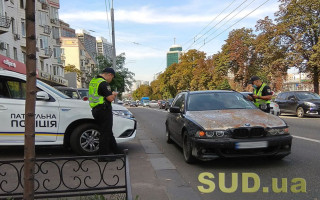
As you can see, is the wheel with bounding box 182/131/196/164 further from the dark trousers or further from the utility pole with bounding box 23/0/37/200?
the utility pole with bounding box 23/0/37/200

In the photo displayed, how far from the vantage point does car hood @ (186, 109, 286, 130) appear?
5188mm

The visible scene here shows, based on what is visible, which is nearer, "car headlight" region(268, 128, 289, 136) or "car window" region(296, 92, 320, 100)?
"car headlight" region(268, 128, 289, 136)

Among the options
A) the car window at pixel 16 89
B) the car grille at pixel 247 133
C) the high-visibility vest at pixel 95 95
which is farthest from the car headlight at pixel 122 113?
the car grille at pixel 247 133

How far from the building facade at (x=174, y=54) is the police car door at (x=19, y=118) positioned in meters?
72.2

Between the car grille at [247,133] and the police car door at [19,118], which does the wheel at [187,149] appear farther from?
the police car door at [19,118]

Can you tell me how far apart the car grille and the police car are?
9.37 feet

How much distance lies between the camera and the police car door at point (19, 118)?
235 inches

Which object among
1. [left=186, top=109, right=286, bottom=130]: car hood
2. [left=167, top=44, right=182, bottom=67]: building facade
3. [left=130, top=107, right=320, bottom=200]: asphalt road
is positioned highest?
[left=167, top=44, right=182, bottom=67]: building facade

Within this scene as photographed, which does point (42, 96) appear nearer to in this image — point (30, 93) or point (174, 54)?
point (30, 93)

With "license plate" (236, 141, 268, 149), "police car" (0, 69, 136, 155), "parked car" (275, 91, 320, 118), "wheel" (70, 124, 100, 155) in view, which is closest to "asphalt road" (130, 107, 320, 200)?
"license plate" (236, 141, 268, 149)

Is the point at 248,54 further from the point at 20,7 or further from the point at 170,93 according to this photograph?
the point at 170,93

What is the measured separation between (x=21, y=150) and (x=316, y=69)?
25.2 metres

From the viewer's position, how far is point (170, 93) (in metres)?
87.1

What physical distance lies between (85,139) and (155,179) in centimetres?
216
